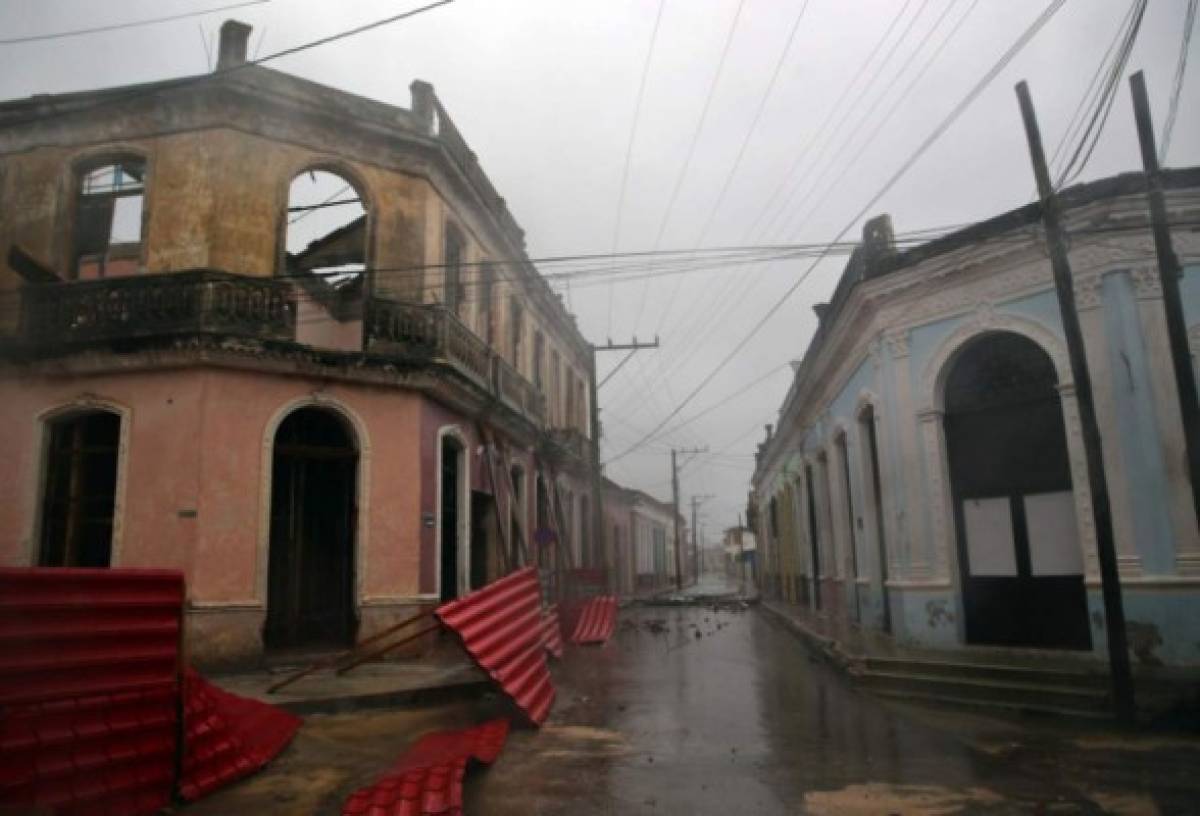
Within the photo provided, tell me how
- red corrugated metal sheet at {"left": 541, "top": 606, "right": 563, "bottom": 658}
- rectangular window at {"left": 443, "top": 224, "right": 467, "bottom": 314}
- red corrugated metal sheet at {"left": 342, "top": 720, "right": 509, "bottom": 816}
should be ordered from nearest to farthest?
red corrugated metal sheet at {"left": 342, "top": 720, "right": 509, "bottom": 816}, red corrugated metal sheet at {"left": 541, "top": 606, "right": 563, "bottom": 658}, rectangular window at {"left": 443, "top": 224, "right": 467, "bottom": 314}

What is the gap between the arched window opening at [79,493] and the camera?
11.3 metres

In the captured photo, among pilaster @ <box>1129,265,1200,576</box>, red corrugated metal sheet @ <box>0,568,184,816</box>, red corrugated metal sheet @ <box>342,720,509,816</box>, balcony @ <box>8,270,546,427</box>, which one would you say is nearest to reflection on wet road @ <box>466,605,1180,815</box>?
red corrugated metal sheet @ <box>342,720,509,816</box>

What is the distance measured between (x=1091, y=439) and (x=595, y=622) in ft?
37.6

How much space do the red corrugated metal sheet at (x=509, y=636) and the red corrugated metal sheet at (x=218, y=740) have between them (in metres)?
1.77

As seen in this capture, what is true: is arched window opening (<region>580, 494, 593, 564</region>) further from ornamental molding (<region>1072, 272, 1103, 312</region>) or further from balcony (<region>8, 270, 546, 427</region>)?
ornamental molding (<region>1072, 272, 1103, 312</region>)

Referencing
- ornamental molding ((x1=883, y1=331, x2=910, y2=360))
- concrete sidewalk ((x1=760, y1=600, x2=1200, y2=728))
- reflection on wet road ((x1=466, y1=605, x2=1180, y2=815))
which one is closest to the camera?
reflection on wet road ((x1=466, y1=605, x2=1180, y2=815))

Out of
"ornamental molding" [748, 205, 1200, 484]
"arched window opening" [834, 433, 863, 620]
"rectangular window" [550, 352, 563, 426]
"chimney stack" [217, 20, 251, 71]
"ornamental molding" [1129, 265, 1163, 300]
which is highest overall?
"chimney stack" [217, 20, 251, 71]

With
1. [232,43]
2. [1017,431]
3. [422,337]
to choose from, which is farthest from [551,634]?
[232,43]

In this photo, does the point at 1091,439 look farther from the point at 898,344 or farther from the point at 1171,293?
the point at 898,344

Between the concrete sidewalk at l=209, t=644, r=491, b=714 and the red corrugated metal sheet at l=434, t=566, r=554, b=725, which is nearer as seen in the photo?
the red corrugated metal sheet at l=434, t=566, r=554, b=725

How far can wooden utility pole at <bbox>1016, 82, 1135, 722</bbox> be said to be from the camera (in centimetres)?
764

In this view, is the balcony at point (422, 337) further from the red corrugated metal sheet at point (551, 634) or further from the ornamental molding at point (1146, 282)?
the ornamental molding at point (1146, 282)

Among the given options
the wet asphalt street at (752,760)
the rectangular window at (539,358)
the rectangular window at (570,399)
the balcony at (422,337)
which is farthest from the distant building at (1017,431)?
the rectangular window at (570,399)

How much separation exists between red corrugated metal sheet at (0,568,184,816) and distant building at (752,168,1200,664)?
9.75m
